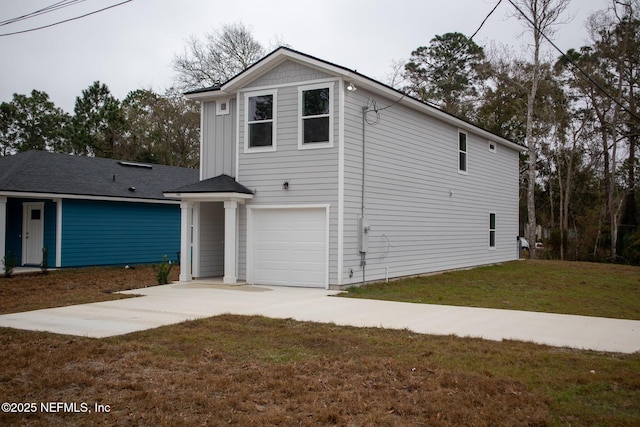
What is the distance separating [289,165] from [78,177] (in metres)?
9.55


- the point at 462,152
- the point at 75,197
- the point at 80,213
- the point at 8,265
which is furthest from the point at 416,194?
the point at 8,265

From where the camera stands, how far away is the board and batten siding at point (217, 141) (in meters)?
15.0

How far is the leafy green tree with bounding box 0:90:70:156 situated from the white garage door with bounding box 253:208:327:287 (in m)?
32.5

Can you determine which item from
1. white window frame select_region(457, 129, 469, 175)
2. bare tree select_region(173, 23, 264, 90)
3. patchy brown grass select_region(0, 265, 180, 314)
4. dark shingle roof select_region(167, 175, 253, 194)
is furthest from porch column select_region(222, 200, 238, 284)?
bare tree select_region(173, 23, 264, 90)

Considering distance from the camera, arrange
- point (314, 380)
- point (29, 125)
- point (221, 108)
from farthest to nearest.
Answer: point (29, 125) → point (221, 108) → point (314, 380)

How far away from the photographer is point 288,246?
13.7 metres

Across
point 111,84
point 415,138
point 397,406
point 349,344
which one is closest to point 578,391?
point 397,406

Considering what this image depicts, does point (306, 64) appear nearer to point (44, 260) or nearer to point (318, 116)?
point (318, 116)

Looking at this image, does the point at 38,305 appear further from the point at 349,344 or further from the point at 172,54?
the point at 172,54

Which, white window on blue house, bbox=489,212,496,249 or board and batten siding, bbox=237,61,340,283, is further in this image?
white window on blue house, bbox=489,212,496,249

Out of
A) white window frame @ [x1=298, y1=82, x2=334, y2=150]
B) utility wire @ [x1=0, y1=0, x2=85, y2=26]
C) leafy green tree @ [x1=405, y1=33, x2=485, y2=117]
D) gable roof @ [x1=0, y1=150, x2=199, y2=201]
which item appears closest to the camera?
white window frame @ [x1=298, y1=82, x2=334, y2=150]

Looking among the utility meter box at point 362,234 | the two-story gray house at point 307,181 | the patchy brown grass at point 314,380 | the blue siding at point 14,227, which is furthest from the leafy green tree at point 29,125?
the patchy brown grass at point 314,380

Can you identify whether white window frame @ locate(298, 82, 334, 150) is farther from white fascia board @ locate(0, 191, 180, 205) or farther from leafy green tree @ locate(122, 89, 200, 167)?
leafy green tree @ locate(122, 89, 200, 167)

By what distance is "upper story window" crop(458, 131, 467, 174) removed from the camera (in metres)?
19.0
